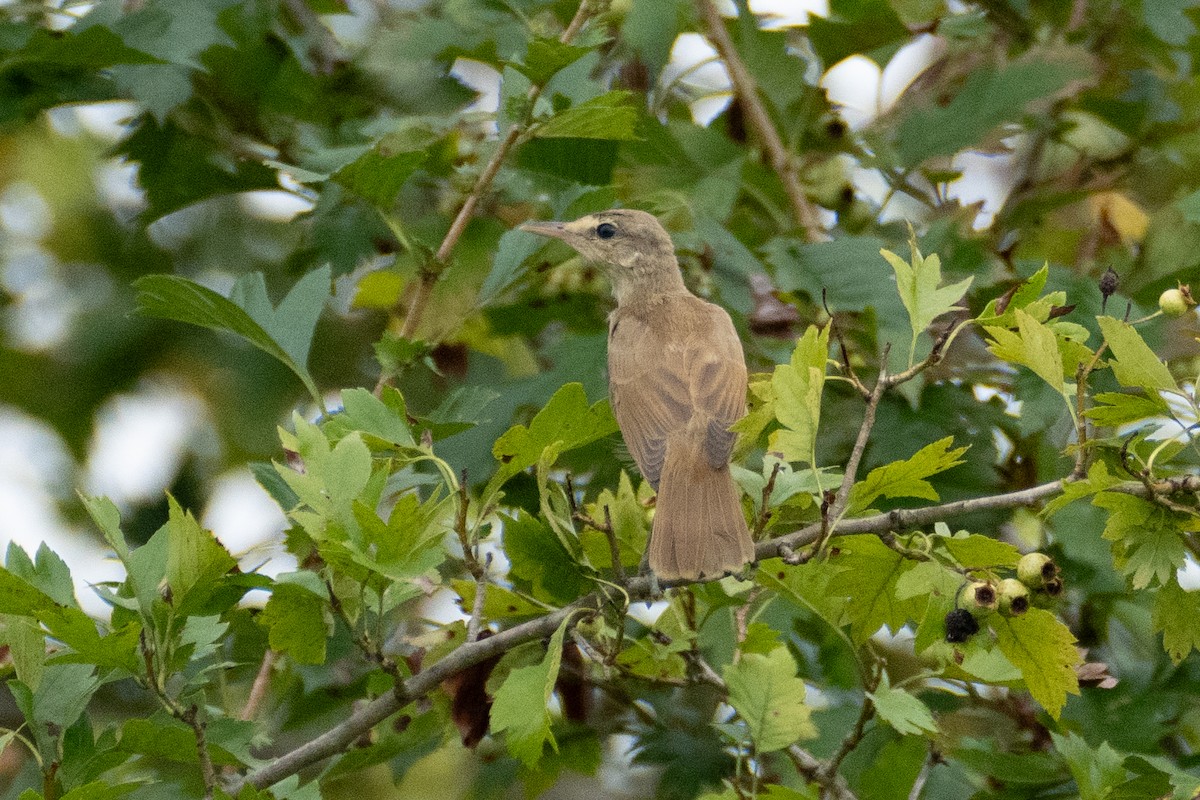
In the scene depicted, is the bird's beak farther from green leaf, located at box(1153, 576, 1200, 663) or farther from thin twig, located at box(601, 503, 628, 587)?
green leaf, located at box(1153, 576, 1200, 663)

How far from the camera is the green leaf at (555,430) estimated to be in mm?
Answer: 2230

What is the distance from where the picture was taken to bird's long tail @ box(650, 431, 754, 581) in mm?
2564

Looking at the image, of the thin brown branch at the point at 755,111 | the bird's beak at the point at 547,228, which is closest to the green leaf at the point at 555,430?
the bird's beak at the point at 547,228

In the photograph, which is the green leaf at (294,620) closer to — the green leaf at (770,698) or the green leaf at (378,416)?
the green leaf at (378,416)

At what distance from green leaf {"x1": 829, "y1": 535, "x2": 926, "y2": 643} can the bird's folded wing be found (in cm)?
86

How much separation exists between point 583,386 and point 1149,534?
126 cm

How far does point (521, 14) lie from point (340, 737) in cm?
227

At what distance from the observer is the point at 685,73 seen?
4344 millimetres

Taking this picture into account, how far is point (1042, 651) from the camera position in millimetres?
2154

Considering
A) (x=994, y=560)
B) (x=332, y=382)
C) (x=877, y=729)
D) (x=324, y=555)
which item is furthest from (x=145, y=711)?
(x=994, y=560)

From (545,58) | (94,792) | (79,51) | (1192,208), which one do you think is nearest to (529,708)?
(94,792)

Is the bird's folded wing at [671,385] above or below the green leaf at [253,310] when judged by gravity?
below

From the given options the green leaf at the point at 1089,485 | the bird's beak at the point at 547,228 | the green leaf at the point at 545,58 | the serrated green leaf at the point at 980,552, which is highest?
the green leaf at the point at 545,58

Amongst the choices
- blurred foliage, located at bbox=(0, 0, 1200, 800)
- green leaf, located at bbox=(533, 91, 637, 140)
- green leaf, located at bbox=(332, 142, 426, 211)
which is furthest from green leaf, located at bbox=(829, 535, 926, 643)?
green leaf, located at bbox=(332, 142, 426, 211)
